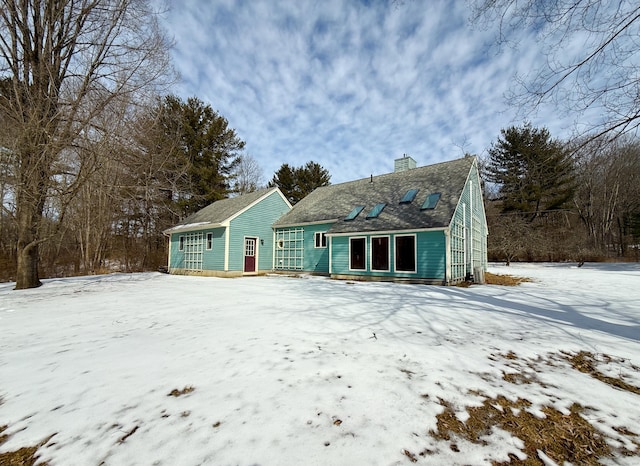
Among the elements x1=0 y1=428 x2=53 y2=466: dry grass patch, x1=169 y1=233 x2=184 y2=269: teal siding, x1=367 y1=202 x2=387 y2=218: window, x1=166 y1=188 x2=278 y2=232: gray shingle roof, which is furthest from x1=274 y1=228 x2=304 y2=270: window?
x1=0 y1=428 x2=53 y2=466: dry grass patch

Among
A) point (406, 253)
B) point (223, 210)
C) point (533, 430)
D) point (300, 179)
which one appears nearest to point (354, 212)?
point (406, 253)

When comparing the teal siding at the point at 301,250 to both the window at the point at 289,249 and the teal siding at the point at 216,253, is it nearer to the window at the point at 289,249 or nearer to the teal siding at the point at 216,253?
the window at the point at 289,249

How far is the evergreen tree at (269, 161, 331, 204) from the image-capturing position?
102ft

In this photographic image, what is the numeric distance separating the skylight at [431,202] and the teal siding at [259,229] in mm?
9117

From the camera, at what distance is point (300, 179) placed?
31391mm

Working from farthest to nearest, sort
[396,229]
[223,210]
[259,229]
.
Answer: [223,210]
[259,229]
[396,229]

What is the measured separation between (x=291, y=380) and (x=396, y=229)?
31.6 ft

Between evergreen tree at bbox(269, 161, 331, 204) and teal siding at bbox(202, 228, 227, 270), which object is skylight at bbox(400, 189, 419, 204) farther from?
evergreen tree at bbox(269, 161, 331, 204)

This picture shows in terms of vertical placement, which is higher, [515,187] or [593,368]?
[515,187]

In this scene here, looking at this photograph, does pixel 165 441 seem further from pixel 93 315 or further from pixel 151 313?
pixel 93 315

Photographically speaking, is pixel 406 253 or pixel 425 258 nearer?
pixel 425 258

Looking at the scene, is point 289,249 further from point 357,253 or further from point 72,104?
point 72,104

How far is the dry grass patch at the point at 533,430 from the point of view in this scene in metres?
1.91

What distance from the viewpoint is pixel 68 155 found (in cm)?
977
